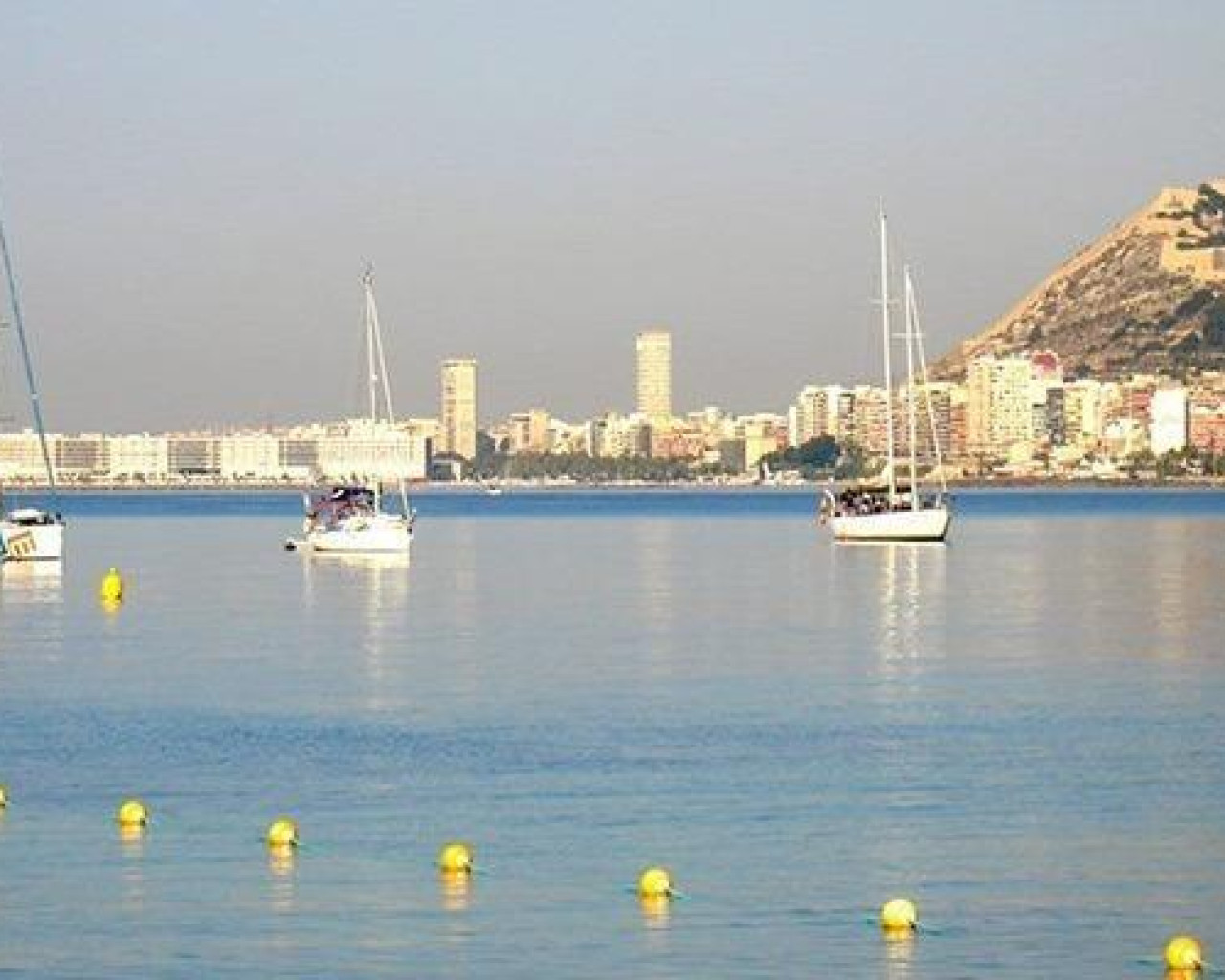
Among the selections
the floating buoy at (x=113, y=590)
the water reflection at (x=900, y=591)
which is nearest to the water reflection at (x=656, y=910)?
the water reflection at (x=900, y=591)

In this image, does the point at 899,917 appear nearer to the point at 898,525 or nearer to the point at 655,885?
the point at 655,885

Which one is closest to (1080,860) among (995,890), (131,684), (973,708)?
(995,890)

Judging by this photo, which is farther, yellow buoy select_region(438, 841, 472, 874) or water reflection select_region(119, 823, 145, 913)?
yellow buoy select_region(438, 841, 472, 874)

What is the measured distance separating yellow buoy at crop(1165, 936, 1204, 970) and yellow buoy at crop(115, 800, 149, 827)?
11.1m

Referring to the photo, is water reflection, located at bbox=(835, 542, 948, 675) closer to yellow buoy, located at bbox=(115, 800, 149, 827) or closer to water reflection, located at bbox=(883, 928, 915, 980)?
yellow buoy, located at bbox=(115, 800, 149, 827)

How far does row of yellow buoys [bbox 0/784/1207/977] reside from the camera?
2384 cm

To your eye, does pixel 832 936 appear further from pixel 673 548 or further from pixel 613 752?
pixel 673 548

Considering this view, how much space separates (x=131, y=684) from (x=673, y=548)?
6938 centimetres

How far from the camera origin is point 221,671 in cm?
5159

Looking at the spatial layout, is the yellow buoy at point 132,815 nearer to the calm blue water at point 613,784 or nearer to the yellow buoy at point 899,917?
the calm blue water at point 613,784

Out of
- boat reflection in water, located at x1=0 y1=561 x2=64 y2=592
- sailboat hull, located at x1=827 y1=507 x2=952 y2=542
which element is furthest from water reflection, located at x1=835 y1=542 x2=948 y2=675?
boat reflection in water, located at x1=0 y1=561 x2=64 y2=592

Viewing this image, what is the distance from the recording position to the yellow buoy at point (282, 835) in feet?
96.5

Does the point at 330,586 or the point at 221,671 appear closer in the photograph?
the point at 221,671

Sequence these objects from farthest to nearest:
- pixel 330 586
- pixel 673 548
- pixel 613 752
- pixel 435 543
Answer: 1. pixel 435 543
2. pixel 673 548
3. pixel 330 586
4. pixel 613 752
